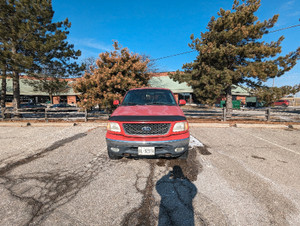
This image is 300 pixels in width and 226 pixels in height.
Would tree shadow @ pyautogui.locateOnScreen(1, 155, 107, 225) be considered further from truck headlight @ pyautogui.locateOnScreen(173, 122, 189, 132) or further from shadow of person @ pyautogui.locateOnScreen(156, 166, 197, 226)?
truck headlight @ pyautogui.locateOnScreen(173, 122, 189, 132)

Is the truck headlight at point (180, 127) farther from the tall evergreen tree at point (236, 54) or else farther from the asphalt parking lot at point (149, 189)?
the tall evergreen tree at point (236, 54)

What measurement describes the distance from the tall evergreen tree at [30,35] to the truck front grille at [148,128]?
8997mm

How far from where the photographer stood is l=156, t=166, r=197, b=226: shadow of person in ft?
5.99

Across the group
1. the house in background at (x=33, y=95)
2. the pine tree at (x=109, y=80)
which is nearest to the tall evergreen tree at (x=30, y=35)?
the pine tree at (x=109, y=80)

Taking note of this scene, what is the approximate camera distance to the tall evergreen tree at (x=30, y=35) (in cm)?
803

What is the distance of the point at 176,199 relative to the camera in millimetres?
2199

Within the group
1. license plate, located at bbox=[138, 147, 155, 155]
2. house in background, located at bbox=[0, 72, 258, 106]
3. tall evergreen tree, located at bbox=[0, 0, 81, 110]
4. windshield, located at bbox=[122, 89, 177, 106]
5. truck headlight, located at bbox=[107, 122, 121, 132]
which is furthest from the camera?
house in background, located at bbox=[0, 72, 258, 106]

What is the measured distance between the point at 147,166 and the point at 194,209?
1549 mm

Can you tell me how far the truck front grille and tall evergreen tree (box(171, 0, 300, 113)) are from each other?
7168 mm

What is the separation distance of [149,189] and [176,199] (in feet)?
1.65

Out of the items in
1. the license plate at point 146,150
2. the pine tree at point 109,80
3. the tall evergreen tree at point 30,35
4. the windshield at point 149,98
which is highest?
the tall evergreen tree at point 30,35

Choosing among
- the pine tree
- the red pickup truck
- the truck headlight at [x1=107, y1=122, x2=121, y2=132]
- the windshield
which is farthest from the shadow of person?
the pine tree

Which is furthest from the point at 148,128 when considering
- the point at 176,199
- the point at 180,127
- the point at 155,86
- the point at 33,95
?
the point at 33,95

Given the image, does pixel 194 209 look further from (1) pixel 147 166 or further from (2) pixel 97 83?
(2) pixel 97 83
